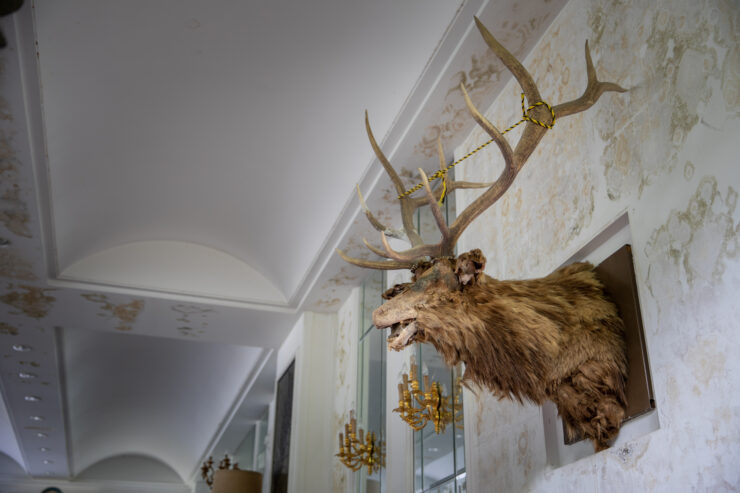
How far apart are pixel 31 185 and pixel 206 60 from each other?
4.60ft

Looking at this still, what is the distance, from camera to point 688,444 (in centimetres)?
202

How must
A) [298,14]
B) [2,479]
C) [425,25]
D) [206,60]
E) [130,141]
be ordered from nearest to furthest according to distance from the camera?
1. [425,25]
2. [298,14]
3. [206,60]
4. [130,141]
5. [2,479]

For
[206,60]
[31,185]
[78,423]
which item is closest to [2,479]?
[78,423]

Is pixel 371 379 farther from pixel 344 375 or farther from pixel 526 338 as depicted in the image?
pixel 526 338

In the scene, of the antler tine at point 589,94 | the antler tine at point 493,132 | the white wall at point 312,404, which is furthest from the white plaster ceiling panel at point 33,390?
the antler tine at point 589,94

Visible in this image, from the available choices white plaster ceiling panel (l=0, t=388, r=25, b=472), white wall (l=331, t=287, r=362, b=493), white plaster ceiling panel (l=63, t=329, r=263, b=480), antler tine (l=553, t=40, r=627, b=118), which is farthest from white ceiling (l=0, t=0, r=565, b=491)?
white plaster ceiling panel (l=0, t=388, r=25, b=472)

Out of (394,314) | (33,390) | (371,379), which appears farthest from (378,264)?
(33,390)

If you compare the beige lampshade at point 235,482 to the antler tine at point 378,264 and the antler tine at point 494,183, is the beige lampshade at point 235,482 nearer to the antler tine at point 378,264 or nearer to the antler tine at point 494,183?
the antler tine at point 378,264

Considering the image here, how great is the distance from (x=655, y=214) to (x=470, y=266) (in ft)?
2.00

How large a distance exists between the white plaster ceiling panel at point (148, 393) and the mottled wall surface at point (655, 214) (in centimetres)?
574

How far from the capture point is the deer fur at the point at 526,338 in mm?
2369

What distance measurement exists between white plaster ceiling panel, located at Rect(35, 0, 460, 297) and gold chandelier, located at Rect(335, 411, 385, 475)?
152 centimetres

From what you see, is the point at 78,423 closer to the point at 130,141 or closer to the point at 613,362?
the point at 130,141

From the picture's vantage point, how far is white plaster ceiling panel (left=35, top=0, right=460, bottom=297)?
403 cm
